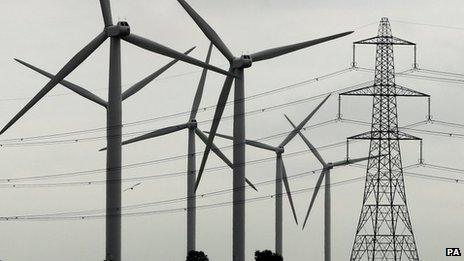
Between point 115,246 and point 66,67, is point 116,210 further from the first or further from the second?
point 66,67

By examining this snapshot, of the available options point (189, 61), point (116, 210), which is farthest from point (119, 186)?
point (189, 61)

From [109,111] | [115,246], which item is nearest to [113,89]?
[109,111]

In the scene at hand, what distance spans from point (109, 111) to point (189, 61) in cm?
991

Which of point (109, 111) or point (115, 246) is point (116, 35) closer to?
point (109, 111)

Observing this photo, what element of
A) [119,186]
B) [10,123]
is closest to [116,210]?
[119,186]

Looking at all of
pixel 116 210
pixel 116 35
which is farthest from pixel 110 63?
pixel 116 210

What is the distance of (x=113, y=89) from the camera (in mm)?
195625

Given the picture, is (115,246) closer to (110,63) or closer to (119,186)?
(119,186)

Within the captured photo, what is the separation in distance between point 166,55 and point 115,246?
20483 millimetres

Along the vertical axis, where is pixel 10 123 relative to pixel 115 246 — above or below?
above

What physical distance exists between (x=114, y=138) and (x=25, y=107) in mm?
10674

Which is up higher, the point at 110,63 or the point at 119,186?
the point at 110,63

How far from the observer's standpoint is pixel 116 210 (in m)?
193

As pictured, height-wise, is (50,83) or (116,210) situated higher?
(50,83)
